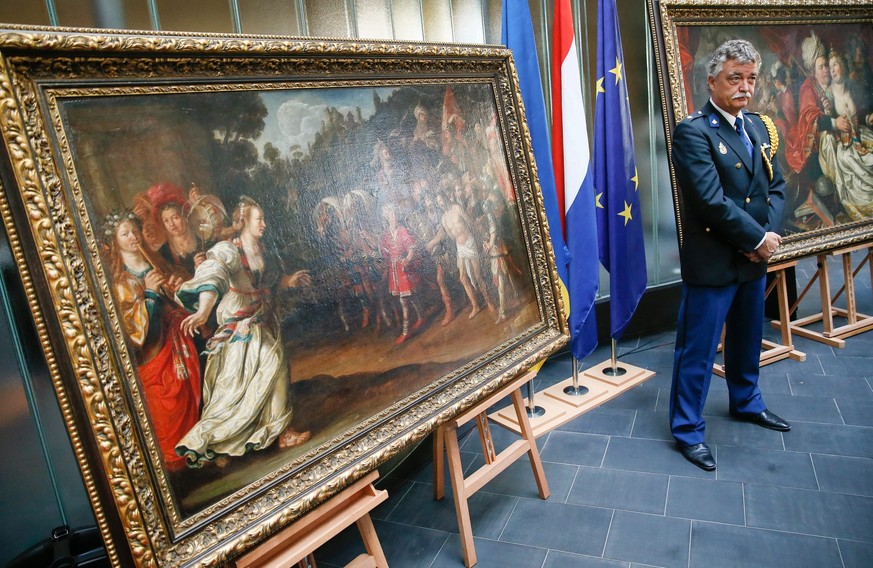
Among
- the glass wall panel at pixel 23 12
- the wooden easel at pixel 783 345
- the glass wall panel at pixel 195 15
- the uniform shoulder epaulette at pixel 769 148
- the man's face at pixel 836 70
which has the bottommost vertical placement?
the wooden easel at pixel 783 345

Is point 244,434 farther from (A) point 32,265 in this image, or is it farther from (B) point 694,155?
(B) point 694,155

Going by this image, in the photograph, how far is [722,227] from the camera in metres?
2.94

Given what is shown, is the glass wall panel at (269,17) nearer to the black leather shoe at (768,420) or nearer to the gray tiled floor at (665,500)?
the gray tiled floor at (665,500)

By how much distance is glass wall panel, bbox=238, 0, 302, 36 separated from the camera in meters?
2.88

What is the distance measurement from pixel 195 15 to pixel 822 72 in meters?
4.10

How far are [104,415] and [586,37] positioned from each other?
4.65 meters

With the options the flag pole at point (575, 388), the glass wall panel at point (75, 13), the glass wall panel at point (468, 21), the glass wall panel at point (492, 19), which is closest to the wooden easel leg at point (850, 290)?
the flag pole at point (575, 388)

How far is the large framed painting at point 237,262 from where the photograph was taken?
1258 mm

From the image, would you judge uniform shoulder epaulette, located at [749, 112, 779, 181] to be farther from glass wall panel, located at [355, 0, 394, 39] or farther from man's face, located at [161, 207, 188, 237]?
man's face, located at [161, 207, 188, 237]

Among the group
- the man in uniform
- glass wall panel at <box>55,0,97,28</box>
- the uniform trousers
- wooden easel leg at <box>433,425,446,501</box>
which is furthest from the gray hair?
glass wall panel at <box>55,0,97,28</box>

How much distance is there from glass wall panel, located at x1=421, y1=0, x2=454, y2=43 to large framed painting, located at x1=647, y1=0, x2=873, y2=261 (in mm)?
1467

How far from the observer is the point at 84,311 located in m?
1.26

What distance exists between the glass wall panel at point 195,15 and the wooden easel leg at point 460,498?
2.15 m

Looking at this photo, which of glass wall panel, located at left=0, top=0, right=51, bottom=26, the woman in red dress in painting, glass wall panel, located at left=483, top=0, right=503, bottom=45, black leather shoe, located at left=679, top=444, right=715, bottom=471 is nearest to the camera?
the woman in red dress in painting
